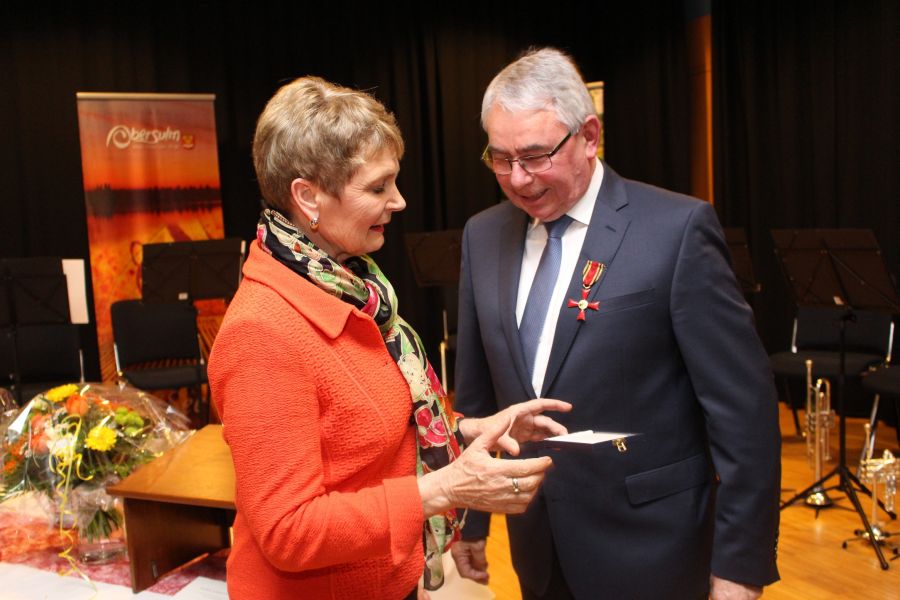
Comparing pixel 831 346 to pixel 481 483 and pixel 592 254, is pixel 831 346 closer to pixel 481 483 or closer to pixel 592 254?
pixel 592 254

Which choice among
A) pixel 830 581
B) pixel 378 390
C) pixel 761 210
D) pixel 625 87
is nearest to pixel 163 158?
pixel 625 87

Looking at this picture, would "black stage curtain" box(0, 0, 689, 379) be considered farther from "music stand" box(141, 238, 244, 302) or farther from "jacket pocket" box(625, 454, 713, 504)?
"jacket pocket" box(625, 454, 713, 504)

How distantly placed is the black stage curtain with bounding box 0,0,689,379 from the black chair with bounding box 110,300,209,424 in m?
1.06

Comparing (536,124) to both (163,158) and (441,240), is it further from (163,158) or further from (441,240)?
(163,158)

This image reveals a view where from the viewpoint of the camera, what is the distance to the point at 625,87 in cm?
822

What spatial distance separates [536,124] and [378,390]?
2.47 feet

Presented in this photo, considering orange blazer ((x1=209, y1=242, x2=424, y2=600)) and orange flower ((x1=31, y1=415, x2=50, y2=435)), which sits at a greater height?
orange blazer ((x1=209, y1=242, x2=424, y2=600))

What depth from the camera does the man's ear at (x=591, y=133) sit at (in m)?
1.86

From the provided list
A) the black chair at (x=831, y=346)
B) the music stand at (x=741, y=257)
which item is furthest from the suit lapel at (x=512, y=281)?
the music stand at (x=741, y=257)

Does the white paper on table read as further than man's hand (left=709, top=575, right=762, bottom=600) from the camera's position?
No

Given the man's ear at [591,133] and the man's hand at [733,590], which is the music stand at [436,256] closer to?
the man's ear at [591,133]

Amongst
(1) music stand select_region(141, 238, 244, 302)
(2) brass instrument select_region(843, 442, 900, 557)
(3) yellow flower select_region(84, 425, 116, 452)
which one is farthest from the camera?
(1) music stand select_region(141, 238, 244, 302)

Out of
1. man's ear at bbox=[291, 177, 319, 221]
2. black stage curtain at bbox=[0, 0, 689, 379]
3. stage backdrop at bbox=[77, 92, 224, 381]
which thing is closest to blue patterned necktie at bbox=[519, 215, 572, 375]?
man's ear at bbox=[291, 177, 319, 221]

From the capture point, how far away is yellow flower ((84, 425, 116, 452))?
2191 millimetres
